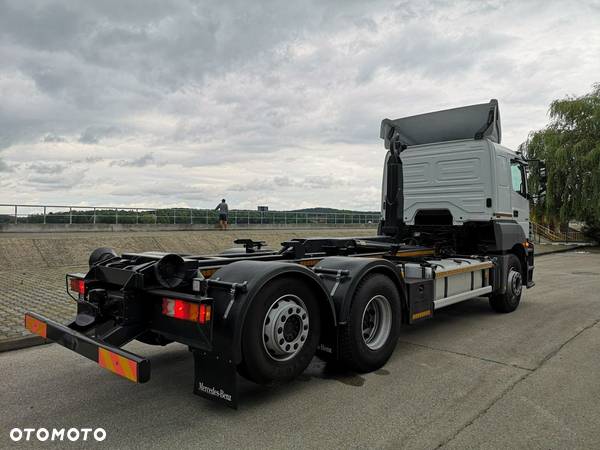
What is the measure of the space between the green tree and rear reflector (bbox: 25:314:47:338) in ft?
79.4

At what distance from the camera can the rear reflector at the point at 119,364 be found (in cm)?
318

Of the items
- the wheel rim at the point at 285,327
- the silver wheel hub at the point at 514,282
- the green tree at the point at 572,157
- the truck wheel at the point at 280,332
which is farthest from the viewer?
the green tree at the point at 572,157

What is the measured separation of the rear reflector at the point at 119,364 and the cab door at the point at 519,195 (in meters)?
6.75

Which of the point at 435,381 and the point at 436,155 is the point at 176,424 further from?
the point at 436,155

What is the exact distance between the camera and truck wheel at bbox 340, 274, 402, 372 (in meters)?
4.21

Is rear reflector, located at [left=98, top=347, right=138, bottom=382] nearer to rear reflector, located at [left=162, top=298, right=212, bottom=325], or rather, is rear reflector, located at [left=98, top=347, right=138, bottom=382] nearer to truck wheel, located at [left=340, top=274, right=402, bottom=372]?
rear reflector, located at [left=162, top=298, right=212, bottom=325]

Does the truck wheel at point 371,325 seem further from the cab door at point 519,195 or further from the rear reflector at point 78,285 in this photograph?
the cab door at point 519,195

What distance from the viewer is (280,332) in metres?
3.72

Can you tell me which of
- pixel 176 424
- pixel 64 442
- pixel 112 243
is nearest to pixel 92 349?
pixel 64 442

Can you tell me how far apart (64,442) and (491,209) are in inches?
253

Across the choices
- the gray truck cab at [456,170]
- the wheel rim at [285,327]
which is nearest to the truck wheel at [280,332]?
the wheel rim at [285,327]

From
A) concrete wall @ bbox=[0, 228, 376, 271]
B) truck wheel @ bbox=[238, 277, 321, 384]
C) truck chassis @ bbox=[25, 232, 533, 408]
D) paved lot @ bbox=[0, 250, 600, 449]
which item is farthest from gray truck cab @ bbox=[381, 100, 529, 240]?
concrete wall @ bbox=[0, 228, 376, 271]

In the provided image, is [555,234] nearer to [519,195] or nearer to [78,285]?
[519,195]

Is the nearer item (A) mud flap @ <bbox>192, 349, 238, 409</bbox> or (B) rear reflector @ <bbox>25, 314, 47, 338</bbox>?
(A) mud flap @ <bbox>192, 349, 238, 409</bbox>
